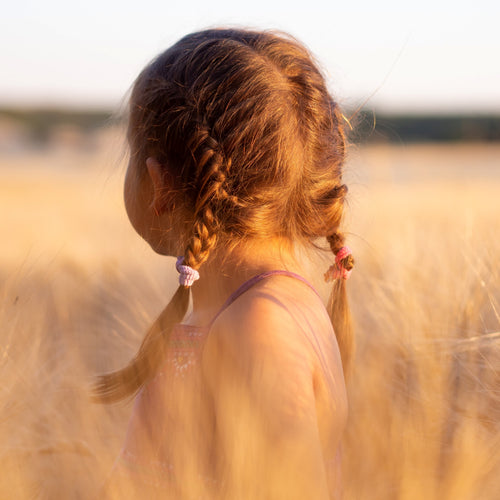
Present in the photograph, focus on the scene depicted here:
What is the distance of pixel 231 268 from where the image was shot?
1045 millimetres

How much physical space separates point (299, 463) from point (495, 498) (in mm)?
270

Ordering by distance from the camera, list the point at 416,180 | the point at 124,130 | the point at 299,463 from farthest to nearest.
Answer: the point at 416,180 → the point at 124,130 → the point at 299,463

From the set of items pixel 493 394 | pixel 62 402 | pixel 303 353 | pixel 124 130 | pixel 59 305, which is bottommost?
pixel 59 305

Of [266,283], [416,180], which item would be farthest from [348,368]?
[416,180]

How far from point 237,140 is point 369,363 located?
67 cm

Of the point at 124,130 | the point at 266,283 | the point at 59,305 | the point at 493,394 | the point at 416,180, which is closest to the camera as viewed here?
the point at 266,283

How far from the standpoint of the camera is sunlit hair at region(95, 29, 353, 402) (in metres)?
1.01

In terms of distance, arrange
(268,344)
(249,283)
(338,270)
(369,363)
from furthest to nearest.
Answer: (369,363) → (338,270) → (249,283) → (268,344)

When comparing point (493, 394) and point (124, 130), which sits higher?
point (124, 130)

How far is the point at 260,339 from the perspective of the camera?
2.86 ft

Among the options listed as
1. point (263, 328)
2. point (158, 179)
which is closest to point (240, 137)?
point (158, 179)

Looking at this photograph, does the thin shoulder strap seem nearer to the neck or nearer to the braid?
the neck

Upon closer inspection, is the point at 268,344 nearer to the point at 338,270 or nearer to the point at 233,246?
the point at 233,246

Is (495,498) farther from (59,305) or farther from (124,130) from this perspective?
Answer: (59,305)
